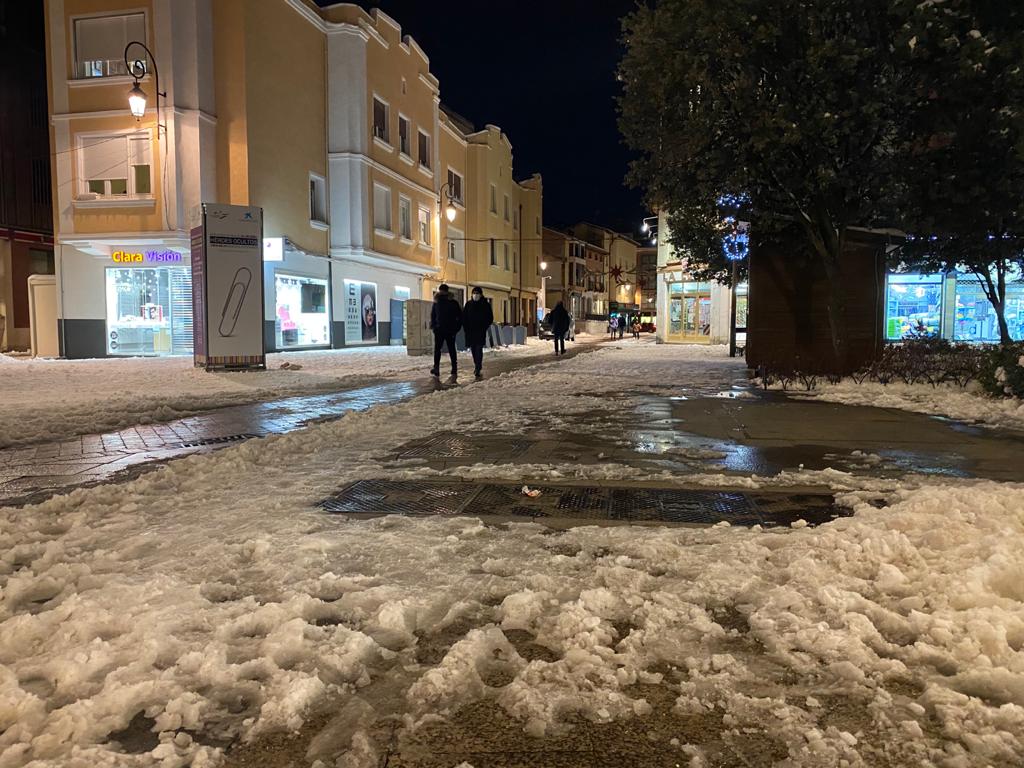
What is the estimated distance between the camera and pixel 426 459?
6121 mm

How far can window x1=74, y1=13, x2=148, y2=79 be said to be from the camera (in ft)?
65.8

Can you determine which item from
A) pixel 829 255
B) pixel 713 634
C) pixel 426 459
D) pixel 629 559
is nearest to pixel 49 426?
pixel 426 459

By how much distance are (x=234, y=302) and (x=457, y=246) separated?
2421 centimetres

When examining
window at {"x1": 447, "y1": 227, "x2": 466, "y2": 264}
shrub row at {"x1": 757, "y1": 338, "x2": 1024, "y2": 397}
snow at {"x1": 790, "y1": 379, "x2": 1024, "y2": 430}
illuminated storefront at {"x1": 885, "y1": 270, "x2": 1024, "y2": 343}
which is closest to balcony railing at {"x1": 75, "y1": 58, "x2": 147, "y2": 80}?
window at {"x1": 447, "y1": 227, "x2": 466, "y2": 264}

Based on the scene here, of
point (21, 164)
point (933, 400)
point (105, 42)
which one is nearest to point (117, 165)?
point (105, 42)

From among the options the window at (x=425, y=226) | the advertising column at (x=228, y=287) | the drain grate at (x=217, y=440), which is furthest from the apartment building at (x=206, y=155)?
the drain grate at (x=217, y=440)

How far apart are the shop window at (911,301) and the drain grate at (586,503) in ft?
90.7

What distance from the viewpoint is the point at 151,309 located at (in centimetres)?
2184

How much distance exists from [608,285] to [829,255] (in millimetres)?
75567

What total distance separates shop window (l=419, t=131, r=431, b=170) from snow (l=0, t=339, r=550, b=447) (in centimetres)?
1577

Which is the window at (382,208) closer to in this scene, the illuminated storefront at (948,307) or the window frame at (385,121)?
the window frame at (385,121)

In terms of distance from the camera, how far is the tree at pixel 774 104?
10586mm

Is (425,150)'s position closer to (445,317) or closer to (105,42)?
(105,42)

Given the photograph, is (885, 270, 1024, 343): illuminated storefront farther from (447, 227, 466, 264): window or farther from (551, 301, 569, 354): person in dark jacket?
(447, 227, 466, 264): window
